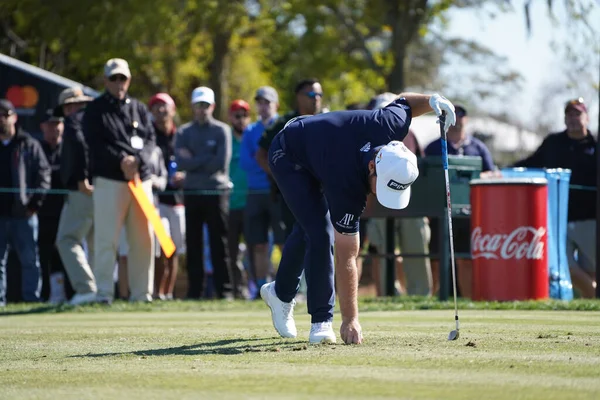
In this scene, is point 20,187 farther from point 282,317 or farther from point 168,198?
point 282,317

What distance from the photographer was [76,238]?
14500 mm

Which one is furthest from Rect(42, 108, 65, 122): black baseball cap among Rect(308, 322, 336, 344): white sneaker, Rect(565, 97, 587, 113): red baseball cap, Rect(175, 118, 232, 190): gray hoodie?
Rect(308, 322, 336, 344): white sneaker

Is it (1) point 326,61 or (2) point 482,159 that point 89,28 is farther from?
(2) point 482,159

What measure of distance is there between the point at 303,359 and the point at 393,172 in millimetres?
1238

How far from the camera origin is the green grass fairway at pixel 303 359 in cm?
584

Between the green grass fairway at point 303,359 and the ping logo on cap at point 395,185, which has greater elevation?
the ping logo on cap at point 395,185

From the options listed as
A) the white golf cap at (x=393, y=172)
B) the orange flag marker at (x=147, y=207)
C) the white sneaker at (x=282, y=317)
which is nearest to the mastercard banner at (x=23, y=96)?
the orange flag marker at (x=147, y=207)

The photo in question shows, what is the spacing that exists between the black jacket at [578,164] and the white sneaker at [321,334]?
732cm

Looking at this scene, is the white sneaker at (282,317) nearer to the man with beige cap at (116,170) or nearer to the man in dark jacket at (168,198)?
the man with beige cap at (116,170)

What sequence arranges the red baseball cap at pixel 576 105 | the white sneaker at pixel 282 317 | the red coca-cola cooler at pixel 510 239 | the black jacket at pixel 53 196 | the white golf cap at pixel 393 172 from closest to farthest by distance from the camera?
the white golf cap at pixel 393 172 → the white sneaker at pixel 282 317 → the red coca-cola cooler at pixel 510 239 → the red baseball cap at pixel 576 105 → the black jacket at pixel 53 196

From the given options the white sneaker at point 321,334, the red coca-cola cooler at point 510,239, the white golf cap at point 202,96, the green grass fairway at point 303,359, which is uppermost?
the white golf cap at point 202,96

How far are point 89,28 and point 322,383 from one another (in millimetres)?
21453

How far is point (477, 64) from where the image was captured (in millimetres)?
46531

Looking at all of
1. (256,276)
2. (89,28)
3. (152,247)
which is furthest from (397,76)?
(152,247)
